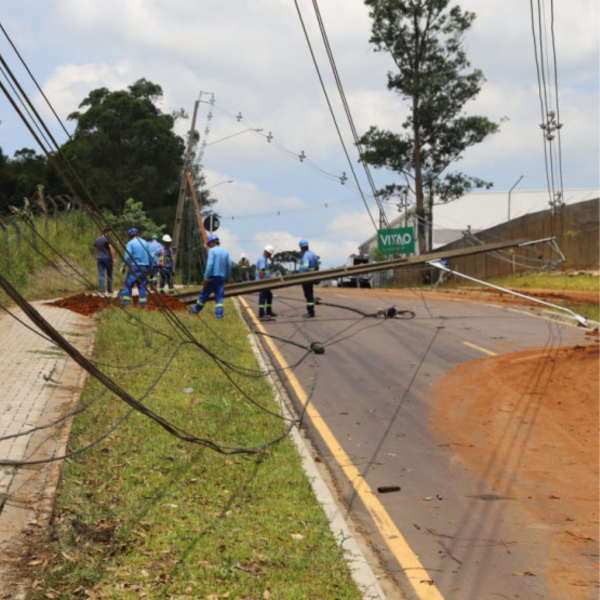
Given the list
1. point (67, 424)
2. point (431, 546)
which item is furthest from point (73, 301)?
point (431, 546)

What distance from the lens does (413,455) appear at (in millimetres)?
9188

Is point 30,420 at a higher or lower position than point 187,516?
higher

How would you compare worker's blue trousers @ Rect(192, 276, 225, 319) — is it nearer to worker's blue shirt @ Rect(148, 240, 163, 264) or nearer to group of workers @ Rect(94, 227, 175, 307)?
group of workers @ Rect(94, 227, 175, 307)

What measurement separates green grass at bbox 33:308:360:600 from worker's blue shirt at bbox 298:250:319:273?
10.3 m

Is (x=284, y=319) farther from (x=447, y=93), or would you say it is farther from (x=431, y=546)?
(x=447, y=93)

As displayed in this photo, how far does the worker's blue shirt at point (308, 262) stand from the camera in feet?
67.8

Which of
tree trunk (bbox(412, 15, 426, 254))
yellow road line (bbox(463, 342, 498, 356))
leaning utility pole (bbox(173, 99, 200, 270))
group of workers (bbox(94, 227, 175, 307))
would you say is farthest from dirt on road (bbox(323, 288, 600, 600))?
tree trunk (bbox(412, 15, 426, 254))

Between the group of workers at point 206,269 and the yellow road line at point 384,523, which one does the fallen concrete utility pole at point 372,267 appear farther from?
the yellow road line at point 384,523

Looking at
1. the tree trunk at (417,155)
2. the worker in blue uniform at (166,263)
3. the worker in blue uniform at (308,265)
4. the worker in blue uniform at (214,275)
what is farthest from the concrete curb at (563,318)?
the tree trunk at (417,155)

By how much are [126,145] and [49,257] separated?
96.8 feet

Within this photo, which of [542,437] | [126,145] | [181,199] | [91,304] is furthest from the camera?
[126,145]

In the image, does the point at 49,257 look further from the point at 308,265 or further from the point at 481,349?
the point at 481,349

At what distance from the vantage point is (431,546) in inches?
259

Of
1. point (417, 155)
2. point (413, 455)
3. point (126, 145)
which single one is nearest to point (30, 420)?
point (413, 455)
